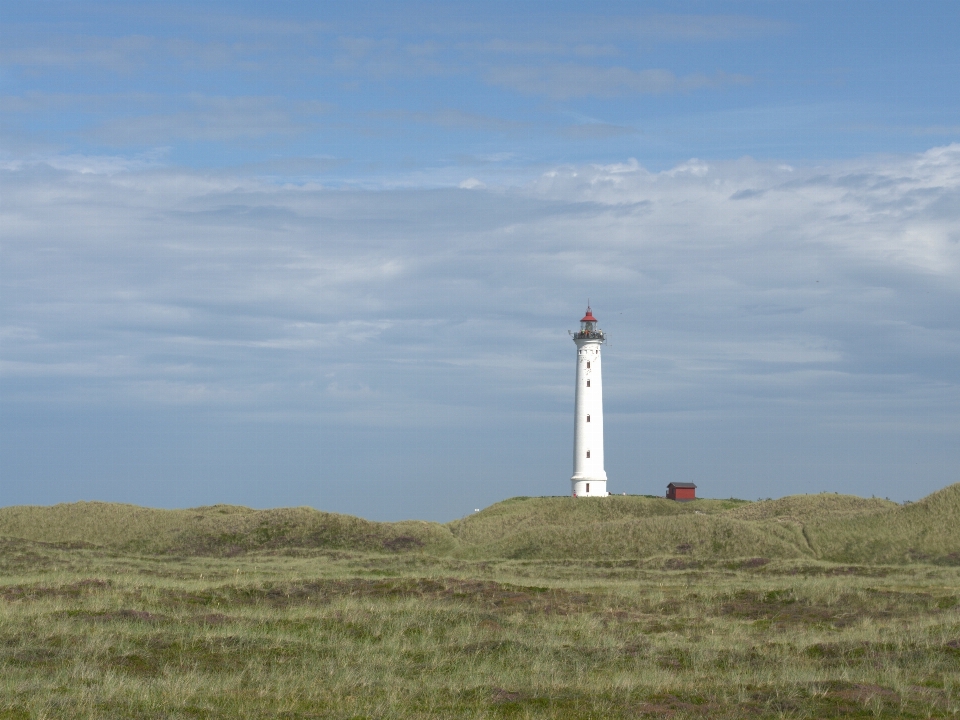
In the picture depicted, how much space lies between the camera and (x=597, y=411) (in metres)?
102

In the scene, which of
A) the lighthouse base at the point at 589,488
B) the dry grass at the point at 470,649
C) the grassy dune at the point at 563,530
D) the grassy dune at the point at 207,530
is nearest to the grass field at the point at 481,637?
the dry grass at the point at 470,649

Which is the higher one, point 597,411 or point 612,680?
point 597,411

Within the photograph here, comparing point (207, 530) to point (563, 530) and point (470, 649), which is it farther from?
point (470, 649)

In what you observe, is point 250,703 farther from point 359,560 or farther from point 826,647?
point 359,560

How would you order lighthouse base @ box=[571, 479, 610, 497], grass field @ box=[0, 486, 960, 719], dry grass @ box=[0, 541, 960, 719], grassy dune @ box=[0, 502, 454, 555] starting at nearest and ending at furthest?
1. dry grass @ box=[0, 541, 960, 719]
2. grass field @ box=[0, 486, 960, 719]
3. grassy dune @ box=[0, 502, 454, 555]
4. lighthouse base @ box=[571, 479, 610, 497]

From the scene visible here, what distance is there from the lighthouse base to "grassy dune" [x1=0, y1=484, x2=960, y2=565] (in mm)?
6178

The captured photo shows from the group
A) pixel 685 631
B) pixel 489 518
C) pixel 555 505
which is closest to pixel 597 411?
pixel 555 505

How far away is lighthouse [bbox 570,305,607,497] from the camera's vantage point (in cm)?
10119

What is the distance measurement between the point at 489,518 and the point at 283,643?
61.3 metres

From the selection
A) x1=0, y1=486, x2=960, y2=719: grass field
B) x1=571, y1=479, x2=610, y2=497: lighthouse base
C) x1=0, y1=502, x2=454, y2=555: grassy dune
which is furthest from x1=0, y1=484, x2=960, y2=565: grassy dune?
x1=571, y1=479, x2=610, y2=497: lighthouse base

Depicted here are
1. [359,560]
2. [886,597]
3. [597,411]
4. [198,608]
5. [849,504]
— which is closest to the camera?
[198,608]

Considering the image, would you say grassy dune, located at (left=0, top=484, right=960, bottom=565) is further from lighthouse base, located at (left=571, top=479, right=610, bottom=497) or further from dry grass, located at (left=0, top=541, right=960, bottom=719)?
dry grass, located at (left=0, top=541, right=960, bottom=719)

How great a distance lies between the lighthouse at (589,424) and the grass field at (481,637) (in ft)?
119

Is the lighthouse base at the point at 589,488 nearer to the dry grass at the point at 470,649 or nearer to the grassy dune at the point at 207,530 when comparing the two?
the grassy dune at the point at 207,530
